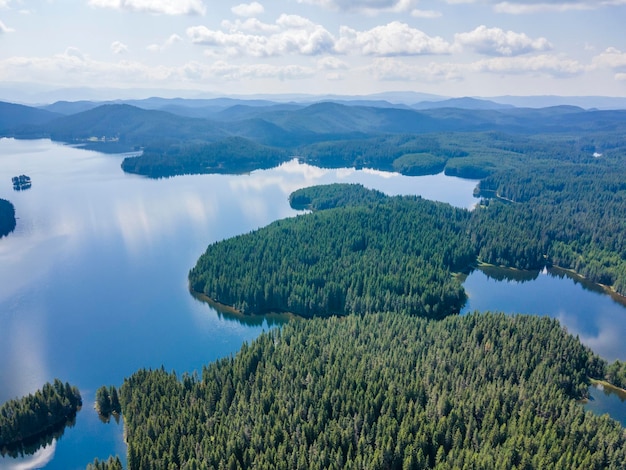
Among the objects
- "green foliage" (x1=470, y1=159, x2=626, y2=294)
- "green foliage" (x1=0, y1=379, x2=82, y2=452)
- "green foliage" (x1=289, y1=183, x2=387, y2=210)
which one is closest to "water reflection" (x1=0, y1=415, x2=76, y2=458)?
"green foliage" (x1=0, y1=379, x2=82, y2=452)

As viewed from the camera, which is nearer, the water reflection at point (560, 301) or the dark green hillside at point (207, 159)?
the water reflection at point (560, 301)

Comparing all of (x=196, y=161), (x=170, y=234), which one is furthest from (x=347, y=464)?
(x=196, y=161)

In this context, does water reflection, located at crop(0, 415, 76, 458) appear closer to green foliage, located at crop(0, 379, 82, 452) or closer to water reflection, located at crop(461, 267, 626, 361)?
green foliage, located at crop(0, 379, 82, 452)

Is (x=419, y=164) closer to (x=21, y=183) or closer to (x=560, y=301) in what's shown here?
(x=560, y=301)

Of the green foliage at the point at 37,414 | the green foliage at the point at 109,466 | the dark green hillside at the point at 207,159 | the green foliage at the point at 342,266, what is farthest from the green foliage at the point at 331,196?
the green foliage at the point at 109,466

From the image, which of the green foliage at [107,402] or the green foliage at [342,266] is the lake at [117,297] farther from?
the green foliage at [342,266]

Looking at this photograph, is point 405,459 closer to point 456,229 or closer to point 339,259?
point 339,259
